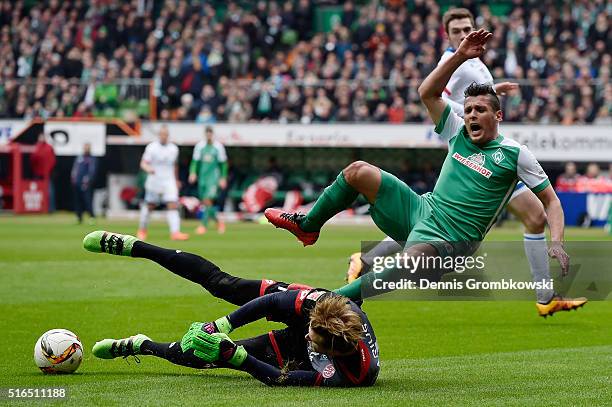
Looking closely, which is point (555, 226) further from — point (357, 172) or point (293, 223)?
point (293, 223)

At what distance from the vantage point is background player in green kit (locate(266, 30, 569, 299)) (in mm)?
8141

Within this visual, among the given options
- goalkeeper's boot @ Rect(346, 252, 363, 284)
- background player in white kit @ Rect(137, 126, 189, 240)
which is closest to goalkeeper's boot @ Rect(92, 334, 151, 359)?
goalkeeper's boot @ Rect(346, 252, 363, 284)

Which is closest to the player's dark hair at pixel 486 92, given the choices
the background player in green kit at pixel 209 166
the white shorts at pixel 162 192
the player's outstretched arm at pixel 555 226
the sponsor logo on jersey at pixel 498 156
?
the sponsor logo on jersey at pixel 498 156

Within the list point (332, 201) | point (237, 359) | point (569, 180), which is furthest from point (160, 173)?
point (237, 359)

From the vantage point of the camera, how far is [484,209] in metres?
8.20

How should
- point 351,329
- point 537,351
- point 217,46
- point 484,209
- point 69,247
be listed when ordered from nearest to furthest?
point 351,329 → point 484,209 → point 537,351 → point 69,247 → point 217,46

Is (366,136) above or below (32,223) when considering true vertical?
above

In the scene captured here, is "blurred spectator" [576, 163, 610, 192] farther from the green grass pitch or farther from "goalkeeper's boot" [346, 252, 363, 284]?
"goalkeeper's boot" [346, 252, 363, 284]

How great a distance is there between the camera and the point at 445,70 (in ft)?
27.4

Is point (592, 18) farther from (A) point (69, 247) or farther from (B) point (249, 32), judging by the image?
(A) point (69, 247)

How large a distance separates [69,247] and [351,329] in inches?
536

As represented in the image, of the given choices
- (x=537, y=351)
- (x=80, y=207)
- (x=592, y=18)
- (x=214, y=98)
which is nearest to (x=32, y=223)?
(x=80, y=207)

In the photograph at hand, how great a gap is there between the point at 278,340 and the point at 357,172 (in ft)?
4.57

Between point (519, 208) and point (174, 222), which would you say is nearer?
point (519, 208)
